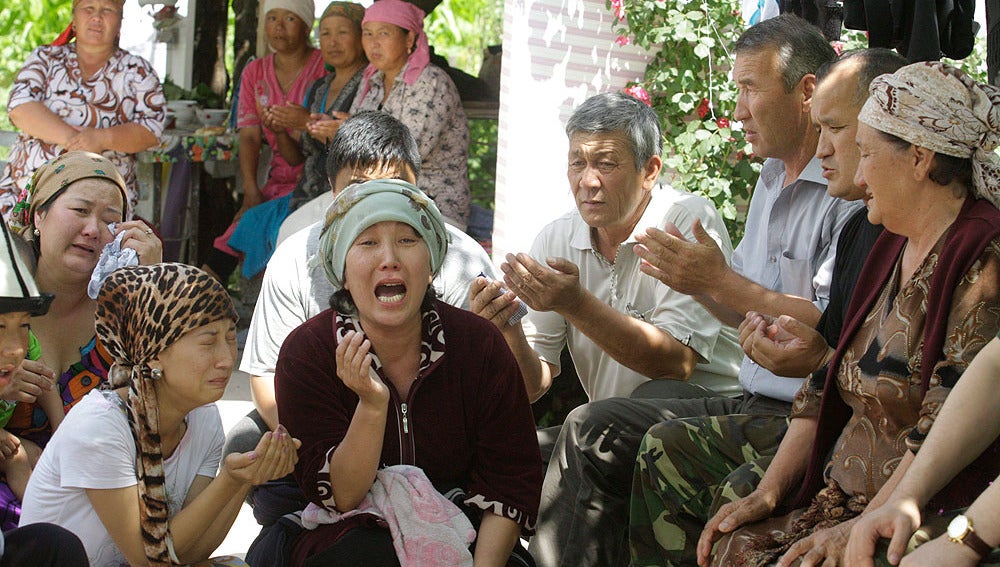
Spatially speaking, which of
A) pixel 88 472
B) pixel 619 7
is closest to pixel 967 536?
pixel 88 472

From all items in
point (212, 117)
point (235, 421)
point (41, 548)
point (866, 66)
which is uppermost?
point (866, 66)

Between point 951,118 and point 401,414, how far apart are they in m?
1.58

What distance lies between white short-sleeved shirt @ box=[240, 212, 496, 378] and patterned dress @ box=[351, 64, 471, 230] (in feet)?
6.73

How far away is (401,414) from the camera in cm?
314

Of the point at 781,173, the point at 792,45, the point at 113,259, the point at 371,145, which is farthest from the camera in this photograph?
the point at 371,145

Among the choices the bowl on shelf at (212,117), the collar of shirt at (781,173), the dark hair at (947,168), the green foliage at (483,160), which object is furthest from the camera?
the green foliage at (483,160)

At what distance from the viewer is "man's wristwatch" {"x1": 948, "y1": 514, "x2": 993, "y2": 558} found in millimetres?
2275

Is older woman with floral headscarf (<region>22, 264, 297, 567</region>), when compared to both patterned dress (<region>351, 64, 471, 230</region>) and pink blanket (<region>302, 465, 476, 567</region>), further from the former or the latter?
patterned dress (<region>351, 64, 471, 230</region>)

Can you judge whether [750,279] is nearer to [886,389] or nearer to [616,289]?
[616,289]

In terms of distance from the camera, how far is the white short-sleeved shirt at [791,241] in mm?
3561

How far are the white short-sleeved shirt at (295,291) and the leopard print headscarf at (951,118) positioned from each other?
1757 mm

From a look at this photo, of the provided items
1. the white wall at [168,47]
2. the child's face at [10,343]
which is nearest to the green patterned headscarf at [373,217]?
the child's face at [10,343]

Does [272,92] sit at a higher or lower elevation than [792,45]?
lower

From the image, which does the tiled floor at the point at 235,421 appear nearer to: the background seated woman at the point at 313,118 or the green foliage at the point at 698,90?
the background seated woman at the point at 313,118
